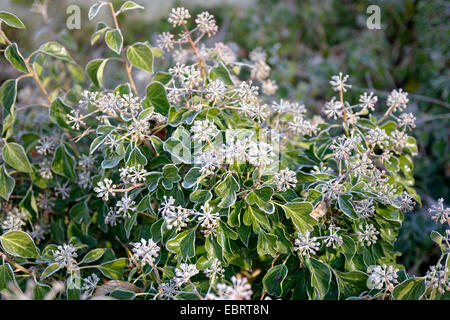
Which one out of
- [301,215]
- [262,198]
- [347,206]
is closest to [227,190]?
[262,198]

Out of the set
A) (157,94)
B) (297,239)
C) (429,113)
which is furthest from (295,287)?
(429,113)

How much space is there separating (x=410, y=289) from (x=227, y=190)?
482 millimetres

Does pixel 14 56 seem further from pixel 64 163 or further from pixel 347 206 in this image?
pixel 347 206

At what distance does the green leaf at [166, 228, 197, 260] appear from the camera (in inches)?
38.2

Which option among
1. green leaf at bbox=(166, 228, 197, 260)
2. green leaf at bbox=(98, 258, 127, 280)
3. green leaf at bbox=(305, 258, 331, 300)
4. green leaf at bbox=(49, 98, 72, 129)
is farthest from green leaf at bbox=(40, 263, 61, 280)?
green leaf at bbox=(305, 258, 331, 300)

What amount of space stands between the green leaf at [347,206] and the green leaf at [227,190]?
0.26m

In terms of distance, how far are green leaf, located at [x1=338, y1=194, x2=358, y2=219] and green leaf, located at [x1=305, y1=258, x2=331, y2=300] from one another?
14 centimetres

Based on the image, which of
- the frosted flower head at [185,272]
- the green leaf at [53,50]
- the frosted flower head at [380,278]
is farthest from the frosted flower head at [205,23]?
the frosted flower head at [380,278]

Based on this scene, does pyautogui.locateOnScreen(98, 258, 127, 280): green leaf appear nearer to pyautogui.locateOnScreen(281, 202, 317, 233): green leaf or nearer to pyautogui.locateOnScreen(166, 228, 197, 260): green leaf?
pyautogui.locateOnScreen(166, 228, 197, 260): green leaf

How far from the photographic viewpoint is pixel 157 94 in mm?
1175
